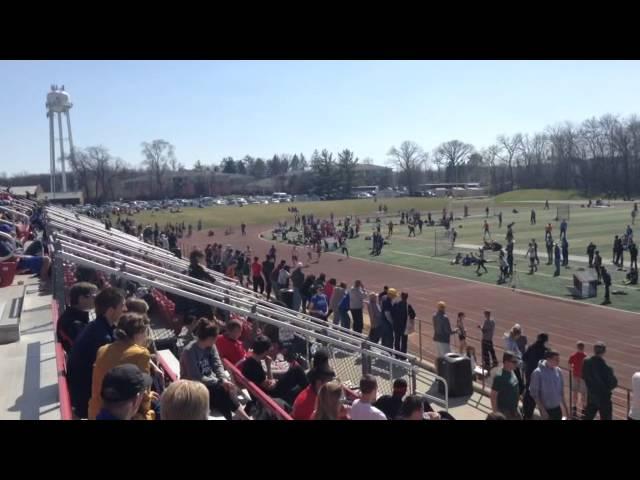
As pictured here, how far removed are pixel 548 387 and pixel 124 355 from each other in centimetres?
597

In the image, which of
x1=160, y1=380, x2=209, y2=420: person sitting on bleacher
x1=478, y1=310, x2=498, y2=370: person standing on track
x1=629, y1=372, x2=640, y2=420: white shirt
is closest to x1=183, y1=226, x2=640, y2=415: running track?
x1=478, y1=310, x2=498, y2=370: person standing on track

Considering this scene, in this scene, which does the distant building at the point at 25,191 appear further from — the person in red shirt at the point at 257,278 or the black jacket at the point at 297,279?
the black jacket at the point at 297,279

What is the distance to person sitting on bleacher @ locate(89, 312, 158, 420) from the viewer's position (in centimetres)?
432

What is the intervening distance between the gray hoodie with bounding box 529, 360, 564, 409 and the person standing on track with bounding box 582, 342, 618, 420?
77 cm

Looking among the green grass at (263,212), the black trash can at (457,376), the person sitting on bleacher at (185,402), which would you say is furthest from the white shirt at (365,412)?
the green grass at (263,212)

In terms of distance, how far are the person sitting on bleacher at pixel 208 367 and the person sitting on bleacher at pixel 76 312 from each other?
1.03 meters

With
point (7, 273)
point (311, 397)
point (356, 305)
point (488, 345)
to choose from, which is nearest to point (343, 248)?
point (356, 305)

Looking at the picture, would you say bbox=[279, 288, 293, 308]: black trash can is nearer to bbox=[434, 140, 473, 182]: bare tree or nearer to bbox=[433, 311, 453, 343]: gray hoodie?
bbox=[433, 311, 453, 343]: gray hoodie

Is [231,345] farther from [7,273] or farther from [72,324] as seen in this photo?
[7,273]

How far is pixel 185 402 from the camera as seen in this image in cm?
305

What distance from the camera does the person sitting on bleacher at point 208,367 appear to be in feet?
18.3
